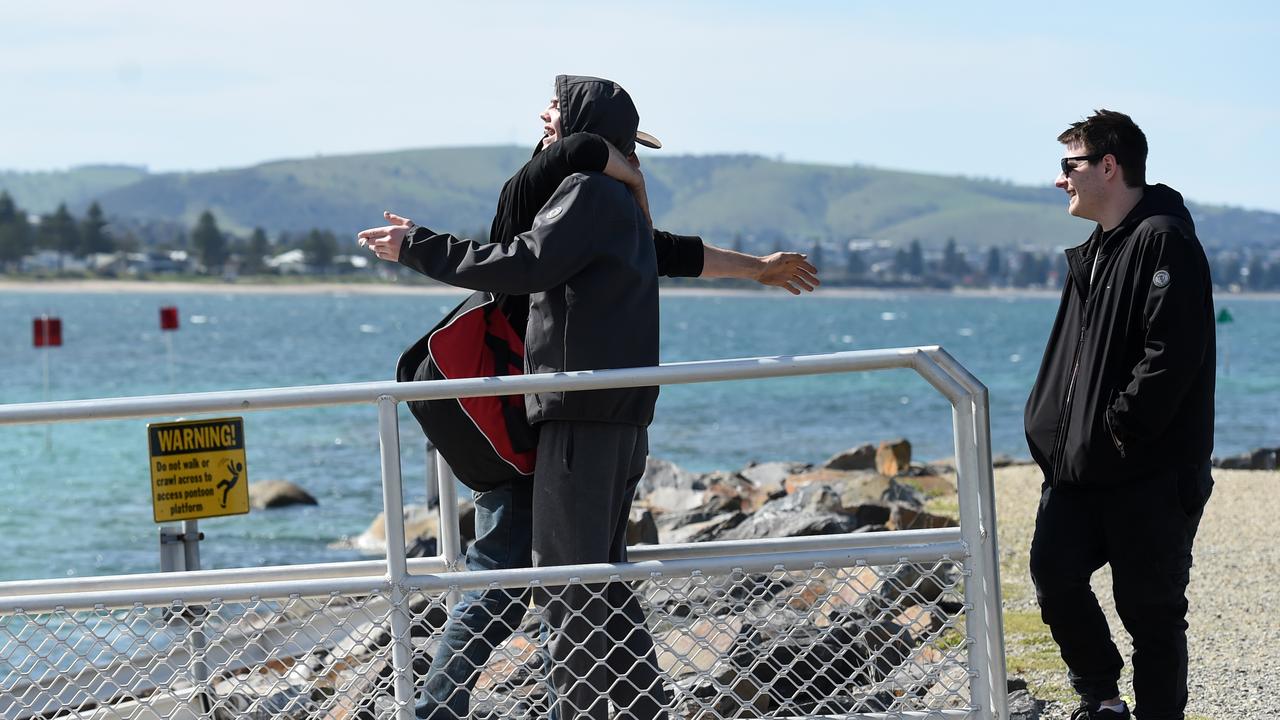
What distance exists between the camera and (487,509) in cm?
396

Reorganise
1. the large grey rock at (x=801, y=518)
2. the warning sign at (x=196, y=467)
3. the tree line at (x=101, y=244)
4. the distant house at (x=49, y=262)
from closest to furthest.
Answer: the warning sign at (x=196, y=467)
the large grey rock at (x=801, y=518)
the tree line at (x=101, y=244)
the distant house at (x=49, y=262)

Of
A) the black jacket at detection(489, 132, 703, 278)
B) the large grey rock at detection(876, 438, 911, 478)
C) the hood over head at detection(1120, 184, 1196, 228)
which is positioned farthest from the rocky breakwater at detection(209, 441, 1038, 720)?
the hood over head at detection(1120, 184, 1196, 228)

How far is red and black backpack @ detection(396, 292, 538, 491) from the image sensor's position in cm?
380

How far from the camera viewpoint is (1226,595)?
298 inches

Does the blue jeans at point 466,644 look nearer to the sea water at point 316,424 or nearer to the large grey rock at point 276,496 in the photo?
the sea water at point 316,424

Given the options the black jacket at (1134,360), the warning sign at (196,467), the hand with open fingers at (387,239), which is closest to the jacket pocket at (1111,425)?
the black jacket at (1134,360)

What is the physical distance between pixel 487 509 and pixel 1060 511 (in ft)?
5.47

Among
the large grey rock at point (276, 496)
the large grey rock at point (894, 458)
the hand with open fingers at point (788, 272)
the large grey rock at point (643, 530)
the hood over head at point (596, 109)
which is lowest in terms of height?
the large grey rock at point (276, 496)

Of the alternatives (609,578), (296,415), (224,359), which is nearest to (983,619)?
(609,578)

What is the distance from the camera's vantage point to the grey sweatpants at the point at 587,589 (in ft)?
12.2

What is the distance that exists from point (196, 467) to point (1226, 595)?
527 cm

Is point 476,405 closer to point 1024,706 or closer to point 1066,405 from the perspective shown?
point 1066,405

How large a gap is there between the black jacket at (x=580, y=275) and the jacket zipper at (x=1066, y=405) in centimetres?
125

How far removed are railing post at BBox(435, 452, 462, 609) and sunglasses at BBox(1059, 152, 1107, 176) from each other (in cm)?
201
